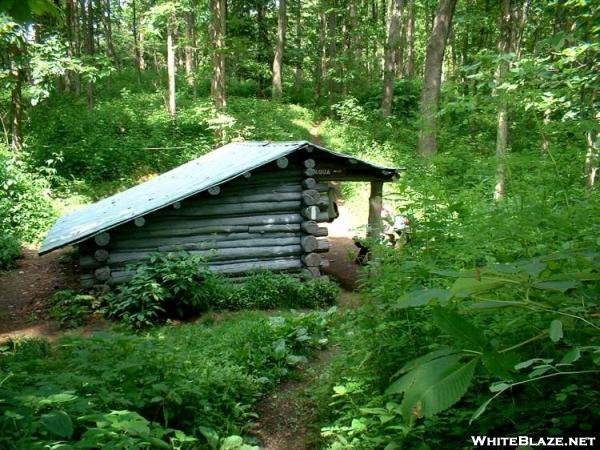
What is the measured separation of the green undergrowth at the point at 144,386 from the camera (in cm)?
289

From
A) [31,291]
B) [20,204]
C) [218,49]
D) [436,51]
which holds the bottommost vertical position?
[31,291]

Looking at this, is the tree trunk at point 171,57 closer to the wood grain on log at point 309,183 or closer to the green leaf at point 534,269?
the wood grain on log at point 309,183

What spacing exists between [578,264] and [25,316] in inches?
397

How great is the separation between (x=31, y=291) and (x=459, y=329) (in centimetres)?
1179

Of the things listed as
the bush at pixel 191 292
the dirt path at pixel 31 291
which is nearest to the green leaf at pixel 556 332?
the bush at pixel 191 292

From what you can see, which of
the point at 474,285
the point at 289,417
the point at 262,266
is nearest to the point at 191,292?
the point at 262,266

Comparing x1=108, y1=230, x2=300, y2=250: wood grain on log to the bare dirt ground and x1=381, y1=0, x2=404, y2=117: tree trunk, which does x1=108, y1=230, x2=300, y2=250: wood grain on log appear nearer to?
the bare dirt ground

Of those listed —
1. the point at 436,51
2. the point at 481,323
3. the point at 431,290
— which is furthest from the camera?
the point at 436,51

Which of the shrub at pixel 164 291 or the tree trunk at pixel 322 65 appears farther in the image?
the tree trunk at pixel 322 65

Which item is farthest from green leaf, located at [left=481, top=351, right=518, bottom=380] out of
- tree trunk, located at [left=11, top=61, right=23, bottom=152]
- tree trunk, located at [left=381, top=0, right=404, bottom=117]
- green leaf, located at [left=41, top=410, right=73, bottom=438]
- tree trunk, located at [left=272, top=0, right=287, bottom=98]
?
tree trunk, located at [left=272, top=0, right=287, bottom=98]

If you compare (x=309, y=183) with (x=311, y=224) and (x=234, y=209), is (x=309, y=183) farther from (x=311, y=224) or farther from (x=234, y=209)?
(x=234, y=209)

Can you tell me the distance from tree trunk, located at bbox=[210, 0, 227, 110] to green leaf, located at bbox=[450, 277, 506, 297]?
60.4ft

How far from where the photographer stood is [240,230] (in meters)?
11.2

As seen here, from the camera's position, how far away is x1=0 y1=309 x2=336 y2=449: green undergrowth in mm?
2891
